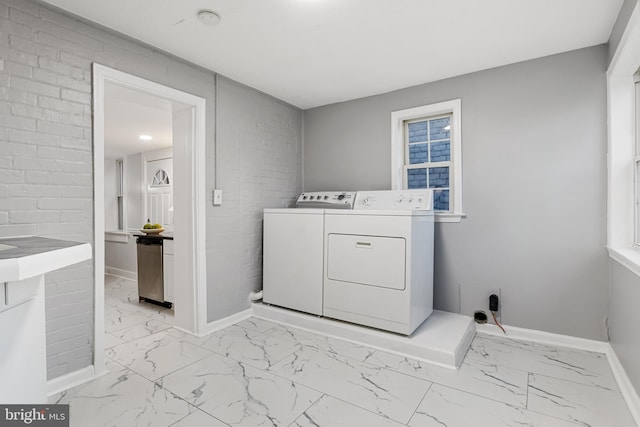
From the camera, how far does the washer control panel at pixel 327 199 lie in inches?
123

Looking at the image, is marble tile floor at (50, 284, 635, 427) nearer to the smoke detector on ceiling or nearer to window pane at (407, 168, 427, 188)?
window pane at (407, 168, 427, 188)

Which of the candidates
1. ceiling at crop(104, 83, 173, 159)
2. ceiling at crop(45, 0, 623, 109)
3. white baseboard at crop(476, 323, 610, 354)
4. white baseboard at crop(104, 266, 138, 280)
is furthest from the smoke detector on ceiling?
white baseboard at crop(104, 266, 138, 280)

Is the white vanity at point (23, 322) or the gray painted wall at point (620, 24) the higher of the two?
the gray painted wall at point (620, 24)

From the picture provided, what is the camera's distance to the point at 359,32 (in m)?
2.13

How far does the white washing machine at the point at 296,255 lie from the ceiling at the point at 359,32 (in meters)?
1.22

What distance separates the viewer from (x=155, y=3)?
1.84 meters

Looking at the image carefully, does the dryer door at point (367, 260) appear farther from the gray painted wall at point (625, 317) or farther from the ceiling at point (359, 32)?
→ the ceiling at point (359, 32)

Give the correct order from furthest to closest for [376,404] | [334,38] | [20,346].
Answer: [334,38]
[376,404]
[20,346]

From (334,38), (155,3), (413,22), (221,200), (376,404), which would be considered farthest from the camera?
(221,200)

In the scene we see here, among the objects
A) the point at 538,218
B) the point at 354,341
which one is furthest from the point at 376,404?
the point at 538,218

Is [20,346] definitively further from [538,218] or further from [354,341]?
[538,218]

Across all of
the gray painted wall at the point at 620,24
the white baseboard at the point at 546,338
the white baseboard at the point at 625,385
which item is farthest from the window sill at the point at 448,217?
the gray painted wall at the point at 620,24

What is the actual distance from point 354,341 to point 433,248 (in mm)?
1075

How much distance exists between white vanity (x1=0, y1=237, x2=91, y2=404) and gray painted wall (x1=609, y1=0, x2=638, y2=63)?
8.60 feet
